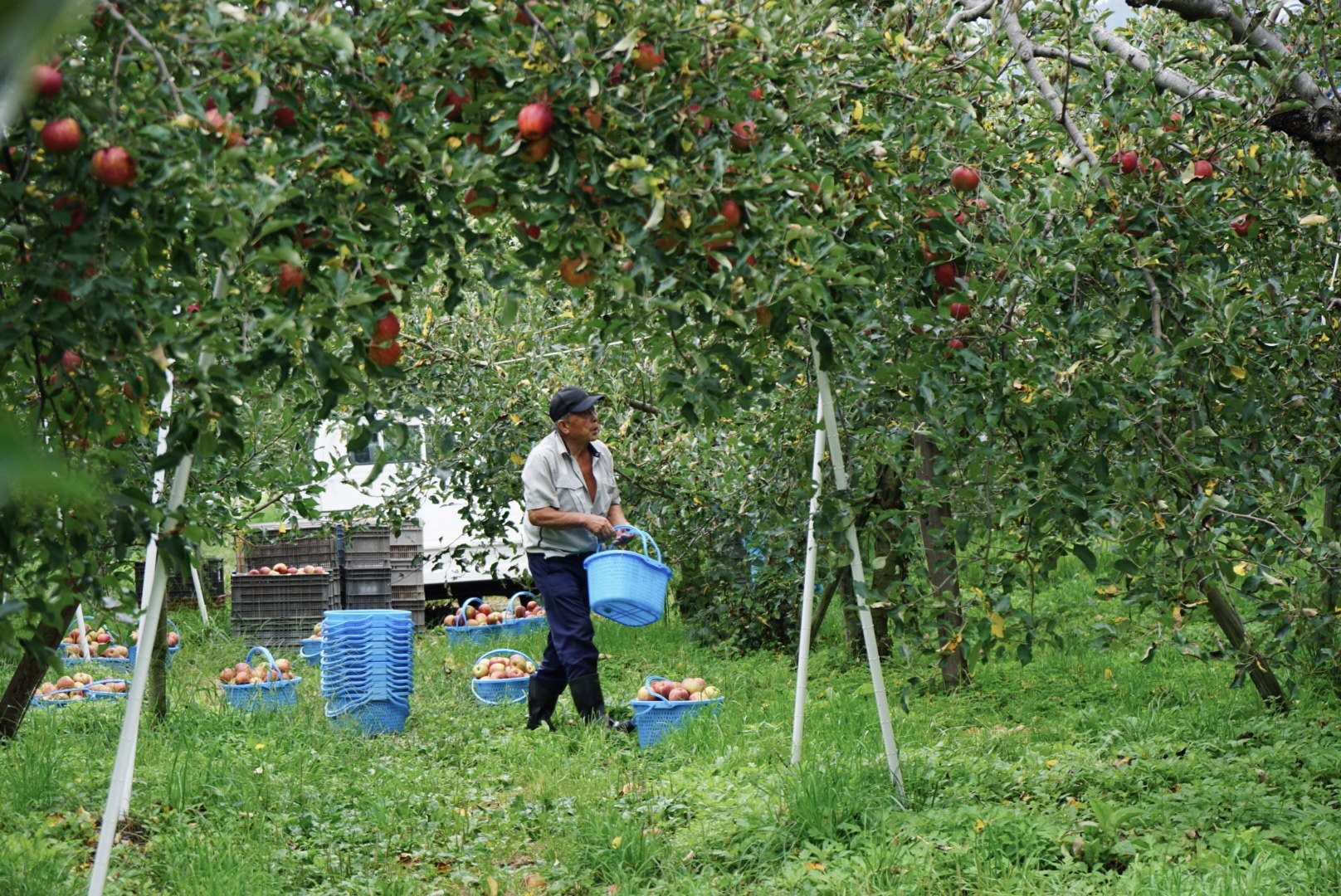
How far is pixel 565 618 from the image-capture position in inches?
209

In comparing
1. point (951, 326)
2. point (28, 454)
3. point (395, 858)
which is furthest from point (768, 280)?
point (28, 454)

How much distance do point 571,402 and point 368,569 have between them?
435 centimetres

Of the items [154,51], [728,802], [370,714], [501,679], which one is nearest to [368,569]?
[501,679]

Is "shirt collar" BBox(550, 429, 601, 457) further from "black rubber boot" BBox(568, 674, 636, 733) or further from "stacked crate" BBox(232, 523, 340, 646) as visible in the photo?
"stacked crate" BBox(232, 523, 340, 646)

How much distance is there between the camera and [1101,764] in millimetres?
3938

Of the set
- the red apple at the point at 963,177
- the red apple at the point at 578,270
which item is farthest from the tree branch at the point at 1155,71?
the red apple at the point at 578,270

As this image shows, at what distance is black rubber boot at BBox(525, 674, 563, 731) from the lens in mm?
5426

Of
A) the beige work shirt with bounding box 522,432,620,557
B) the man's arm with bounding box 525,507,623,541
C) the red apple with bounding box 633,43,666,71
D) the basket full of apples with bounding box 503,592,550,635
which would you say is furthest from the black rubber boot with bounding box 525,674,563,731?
the red apple with bounding box 633,43,666,71

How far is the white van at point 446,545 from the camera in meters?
8.63

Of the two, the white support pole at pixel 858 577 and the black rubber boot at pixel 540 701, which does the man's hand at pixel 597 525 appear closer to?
the black rubber boot at pixel 540 701

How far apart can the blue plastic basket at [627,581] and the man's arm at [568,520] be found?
0.81ft

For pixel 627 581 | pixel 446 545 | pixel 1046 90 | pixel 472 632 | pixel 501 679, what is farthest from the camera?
pixel 446 545

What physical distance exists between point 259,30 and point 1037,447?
216 centimetres

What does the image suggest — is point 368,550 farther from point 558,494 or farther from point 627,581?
point 627,581
